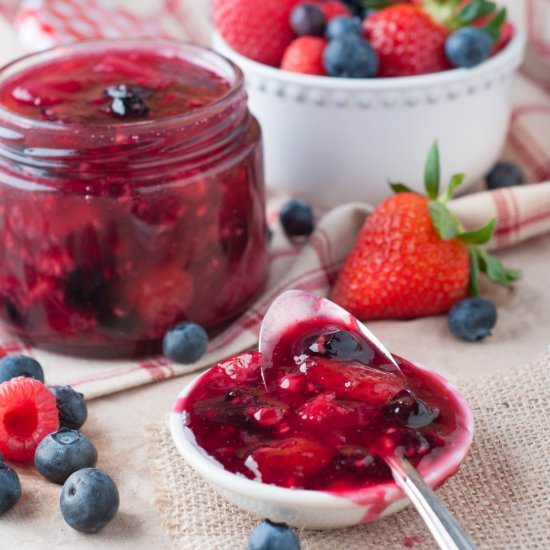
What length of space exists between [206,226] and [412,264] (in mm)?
405

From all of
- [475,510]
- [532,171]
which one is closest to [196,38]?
[532,171]

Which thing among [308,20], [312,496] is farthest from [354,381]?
[308,20]

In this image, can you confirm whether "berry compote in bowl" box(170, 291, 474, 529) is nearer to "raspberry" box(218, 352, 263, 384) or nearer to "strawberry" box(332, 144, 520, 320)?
"raspberry" box(218, 352, 263, 384)

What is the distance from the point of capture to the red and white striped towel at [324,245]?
73.6 inches

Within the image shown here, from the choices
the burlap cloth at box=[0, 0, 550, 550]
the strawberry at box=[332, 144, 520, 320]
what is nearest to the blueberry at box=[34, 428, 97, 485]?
the burlap cloth at box=[0, 0, 550, 550]

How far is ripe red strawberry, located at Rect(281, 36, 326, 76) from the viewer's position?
2230 millimetres

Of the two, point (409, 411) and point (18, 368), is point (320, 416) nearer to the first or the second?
point (409, 411)

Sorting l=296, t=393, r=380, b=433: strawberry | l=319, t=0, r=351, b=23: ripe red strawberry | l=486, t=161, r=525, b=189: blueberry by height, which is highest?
l=319, t=0, r=351, b=23: ripe red strawberry

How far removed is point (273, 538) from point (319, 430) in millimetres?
153

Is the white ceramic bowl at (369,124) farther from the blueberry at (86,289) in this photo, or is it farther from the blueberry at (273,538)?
the blueberry at (273,538)

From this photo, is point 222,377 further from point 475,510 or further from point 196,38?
point 196,38

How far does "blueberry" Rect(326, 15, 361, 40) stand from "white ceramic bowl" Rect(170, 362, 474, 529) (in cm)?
103

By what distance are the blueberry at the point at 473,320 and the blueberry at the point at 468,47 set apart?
542mm

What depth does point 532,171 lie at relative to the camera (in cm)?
266
